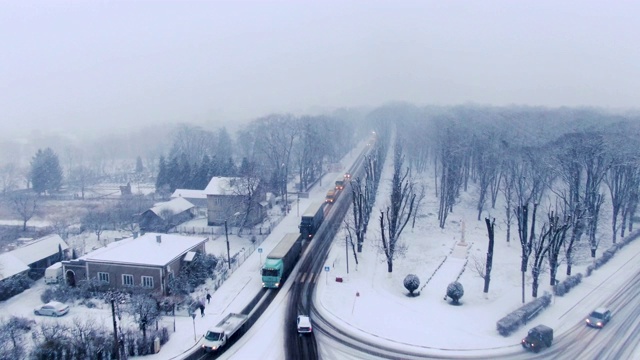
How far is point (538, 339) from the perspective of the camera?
88.8 ft

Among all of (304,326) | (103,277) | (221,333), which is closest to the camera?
(221,333)

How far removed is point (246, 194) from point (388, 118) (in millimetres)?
95078

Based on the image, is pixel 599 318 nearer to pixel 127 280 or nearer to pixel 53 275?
pixel 127 280

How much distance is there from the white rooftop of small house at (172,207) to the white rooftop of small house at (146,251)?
1741 centimetres

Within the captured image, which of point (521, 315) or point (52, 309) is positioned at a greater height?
point (52, 309)

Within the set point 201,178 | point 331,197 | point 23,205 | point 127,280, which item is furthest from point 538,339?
point 23,205

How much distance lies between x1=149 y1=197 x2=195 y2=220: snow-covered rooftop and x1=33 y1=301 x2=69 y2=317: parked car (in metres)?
25.9

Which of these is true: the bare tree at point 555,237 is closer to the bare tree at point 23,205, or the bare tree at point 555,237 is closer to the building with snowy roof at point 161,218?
the building with snowy roof at point 161,218

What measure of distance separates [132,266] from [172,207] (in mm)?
25459

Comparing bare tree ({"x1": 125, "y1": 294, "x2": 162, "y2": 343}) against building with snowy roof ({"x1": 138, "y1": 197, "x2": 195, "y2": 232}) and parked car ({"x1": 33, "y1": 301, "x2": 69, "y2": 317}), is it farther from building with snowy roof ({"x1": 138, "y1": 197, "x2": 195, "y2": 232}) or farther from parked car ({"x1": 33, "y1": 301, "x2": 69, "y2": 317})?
building with snowy roof ({"x1": 138, "y1": 197, "x2": 195, "y2": 232})

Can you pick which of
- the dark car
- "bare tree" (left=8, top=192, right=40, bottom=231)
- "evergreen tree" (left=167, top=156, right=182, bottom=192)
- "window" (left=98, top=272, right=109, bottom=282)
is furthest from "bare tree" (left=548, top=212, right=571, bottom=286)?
"bare tree" (left=8, top=192, right=40, bottom=231)

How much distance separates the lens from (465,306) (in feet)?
113

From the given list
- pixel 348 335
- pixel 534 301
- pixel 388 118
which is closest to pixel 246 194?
pixel 348 335

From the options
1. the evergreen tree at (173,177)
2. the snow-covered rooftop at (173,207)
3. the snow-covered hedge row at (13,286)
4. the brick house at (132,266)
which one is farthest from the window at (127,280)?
the evergreen tree at (173,177)
